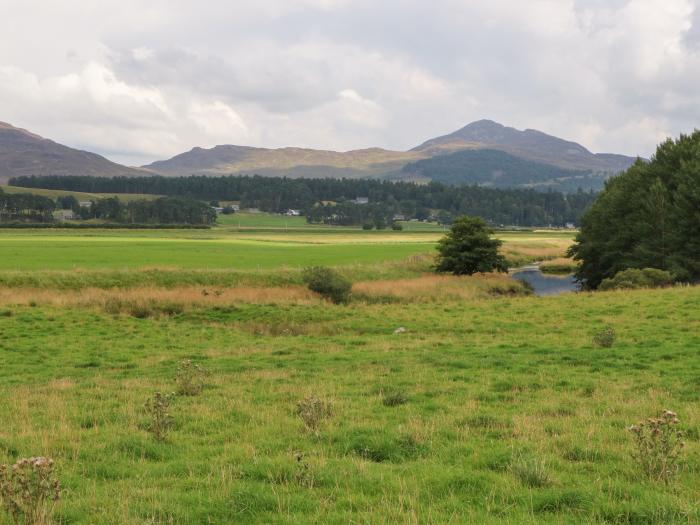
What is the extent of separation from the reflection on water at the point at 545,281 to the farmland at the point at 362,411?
29.4 m

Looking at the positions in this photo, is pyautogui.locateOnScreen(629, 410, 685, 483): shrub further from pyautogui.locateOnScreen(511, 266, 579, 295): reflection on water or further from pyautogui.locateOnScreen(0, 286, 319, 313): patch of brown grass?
pyautogui.locateOnScreen(511, 266, 579, 295): reflection on water

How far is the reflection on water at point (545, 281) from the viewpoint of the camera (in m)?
68.2

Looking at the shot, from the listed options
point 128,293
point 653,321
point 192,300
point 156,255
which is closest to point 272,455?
point 653,321

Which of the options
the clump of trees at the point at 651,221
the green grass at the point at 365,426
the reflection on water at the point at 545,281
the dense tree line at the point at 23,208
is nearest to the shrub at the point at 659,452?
the green grass at the point at 365,426

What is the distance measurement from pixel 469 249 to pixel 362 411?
2137 inches

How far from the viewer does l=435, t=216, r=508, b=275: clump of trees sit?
6538 centimetres

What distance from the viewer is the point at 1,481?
285 inches

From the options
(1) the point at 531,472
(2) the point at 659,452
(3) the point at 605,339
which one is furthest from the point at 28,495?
(3) the point at 605,339

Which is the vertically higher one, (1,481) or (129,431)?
(1,481)

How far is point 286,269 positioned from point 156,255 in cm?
2487

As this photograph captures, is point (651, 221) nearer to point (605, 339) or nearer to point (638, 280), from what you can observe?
point (638, 280)

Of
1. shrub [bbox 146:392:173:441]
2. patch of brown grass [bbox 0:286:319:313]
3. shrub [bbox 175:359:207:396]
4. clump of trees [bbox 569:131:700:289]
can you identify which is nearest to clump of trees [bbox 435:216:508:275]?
clump of trees [bbox 569:131:700:289]

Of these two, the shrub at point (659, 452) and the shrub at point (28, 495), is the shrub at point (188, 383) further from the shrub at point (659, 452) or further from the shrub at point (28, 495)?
the shrub at point (659, 452)

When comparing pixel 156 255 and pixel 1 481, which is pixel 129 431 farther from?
pixel 156 255
